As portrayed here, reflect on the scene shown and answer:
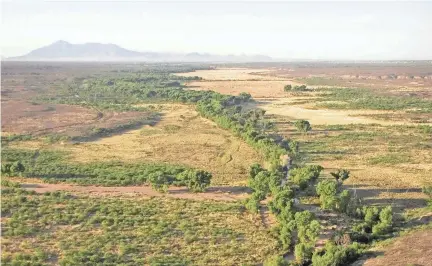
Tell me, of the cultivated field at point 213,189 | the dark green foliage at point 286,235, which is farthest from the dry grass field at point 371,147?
the dark green foliage at point 286,235

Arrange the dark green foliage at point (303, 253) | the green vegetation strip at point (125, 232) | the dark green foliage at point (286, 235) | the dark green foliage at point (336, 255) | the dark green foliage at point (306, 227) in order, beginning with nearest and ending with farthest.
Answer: the dark green foliage at point (336, 255) → the dark green foliage at point (303, 253) → the green vegetation strip at point (125, 232) → the dark green foliage at point (306, 227) → the dark green foliage at point (286, 235)

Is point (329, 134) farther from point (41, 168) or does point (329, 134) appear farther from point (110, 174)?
point (41, 168)

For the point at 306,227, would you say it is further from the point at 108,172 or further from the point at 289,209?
the point at 108,172

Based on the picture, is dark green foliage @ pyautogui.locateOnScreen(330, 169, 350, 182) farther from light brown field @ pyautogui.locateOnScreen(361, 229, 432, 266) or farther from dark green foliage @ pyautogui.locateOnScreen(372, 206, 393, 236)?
light brown field @ pyautogui.locateOnScreen(361, 229, 432, 266)

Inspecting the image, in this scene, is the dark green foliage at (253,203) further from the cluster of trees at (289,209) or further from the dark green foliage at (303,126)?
the dark green foliage at (303,126)

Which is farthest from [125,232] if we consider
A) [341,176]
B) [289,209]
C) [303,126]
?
[303,126]

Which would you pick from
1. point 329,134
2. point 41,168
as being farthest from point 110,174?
point 329,134

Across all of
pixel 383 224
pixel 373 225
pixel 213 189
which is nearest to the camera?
pixel 383 224
